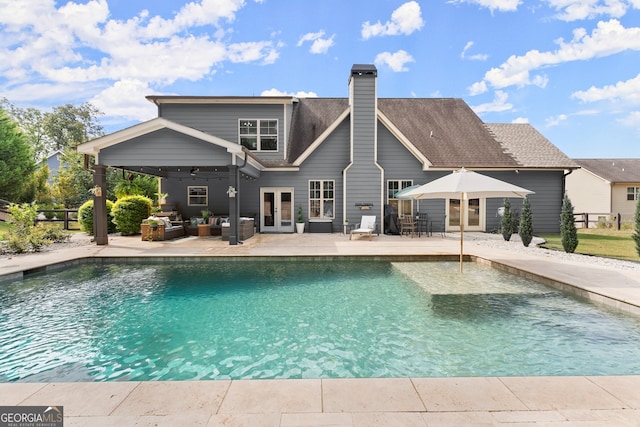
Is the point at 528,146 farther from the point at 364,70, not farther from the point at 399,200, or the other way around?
the point at 364,70

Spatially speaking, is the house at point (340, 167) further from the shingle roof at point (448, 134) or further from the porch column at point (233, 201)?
the porch column at point (233, 201)

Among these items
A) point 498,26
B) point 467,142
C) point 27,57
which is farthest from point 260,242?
point 27,57

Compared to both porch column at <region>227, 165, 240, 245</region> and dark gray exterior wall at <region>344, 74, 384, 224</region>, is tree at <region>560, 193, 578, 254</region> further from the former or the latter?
porch column at <region>227, 165, 240, 245</region>

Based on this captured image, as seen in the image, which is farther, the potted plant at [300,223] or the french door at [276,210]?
the french door at [276,210]

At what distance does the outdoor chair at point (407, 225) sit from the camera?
48.1 feet

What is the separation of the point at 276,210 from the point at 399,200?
236 inches

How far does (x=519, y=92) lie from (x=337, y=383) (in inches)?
944

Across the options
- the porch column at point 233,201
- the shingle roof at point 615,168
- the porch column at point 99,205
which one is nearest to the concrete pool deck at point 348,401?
the porch column at point 233,201

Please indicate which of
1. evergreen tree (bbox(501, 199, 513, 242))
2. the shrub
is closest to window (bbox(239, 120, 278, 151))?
the shrub

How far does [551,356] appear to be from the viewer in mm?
3783

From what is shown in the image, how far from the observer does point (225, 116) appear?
53.0 ft

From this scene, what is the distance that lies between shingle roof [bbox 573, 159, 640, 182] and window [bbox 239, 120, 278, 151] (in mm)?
27428

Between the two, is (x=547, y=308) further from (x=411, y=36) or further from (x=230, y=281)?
(x=411, y=36)

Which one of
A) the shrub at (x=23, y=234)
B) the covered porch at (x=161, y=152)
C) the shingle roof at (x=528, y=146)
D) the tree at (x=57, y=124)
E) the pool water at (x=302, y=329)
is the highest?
the tree at (x=57, y=124)
